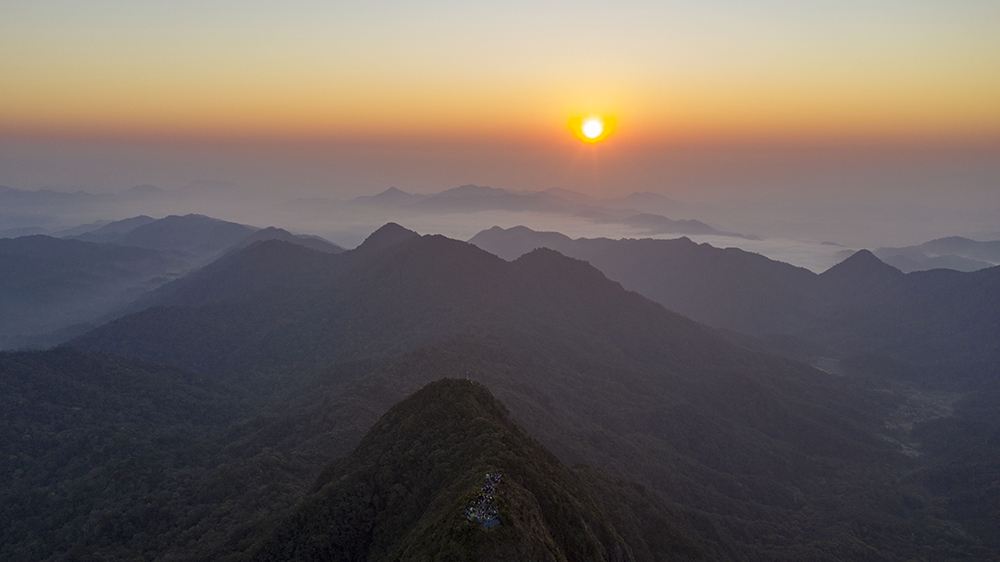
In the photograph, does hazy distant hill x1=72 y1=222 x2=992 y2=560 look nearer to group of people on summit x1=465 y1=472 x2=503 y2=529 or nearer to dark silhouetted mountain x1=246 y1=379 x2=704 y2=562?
dark silhouetted mountain x1=246 y1=379 x2=704 y2=562

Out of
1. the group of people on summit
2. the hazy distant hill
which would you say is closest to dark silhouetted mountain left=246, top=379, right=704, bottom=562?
the group of people on summit

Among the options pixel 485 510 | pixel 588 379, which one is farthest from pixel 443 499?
pixel 588 379

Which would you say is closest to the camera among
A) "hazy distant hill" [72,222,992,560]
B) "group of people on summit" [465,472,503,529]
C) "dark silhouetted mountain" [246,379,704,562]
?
"group of people on summit" [465,472,503,529]

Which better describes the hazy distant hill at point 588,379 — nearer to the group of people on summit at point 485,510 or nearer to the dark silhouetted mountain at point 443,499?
the dark silhouetted mountain at point 443,499

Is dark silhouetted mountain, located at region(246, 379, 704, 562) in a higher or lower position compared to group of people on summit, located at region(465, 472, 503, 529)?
lower

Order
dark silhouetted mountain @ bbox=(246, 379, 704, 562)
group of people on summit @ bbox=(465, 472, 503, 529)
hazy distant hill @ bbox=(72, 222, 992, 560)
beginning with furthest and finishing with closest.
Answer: hazy distant hill @ bbox=(72, 222, 992, 560), dark silhouetted mountain @ bbox=(246, 379, 704, 562), group of people on summit @ bbox=(465, 472, 503, 529)

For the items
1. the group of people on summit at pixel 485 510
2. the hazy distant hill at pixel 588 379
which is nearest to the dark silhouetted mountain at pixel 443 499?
the group of people on summit at pixel 485 510

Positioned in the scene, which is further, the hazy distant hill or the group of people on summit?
the hazy distant hill
